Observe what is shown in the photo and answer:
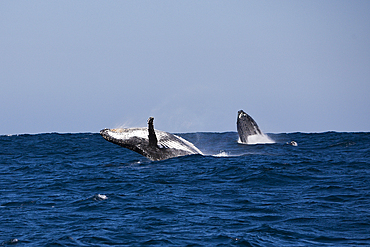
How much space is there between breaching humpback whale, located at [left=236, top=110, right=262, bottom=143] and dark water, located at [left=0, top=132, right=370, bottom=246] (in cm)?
697

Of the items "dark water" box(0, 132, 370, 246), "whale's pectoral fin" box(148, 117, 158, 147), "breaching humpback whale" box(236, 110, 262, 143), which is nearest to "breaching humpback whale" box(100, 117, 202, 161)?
"whale's pectoral fin" box(148, 117, 158, 147)

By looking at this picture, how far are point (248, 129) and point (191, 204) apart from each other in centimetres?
1478

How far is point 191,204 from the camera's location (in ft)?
32.4

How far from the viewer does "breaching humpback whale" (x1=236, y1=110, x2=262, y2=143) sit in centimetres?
2381

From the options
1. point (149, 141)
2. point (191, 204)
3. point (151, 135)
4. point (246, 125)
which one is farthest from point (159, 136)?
point (246, 125)

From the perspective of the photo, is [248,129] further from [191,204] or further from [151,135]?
[191,204]

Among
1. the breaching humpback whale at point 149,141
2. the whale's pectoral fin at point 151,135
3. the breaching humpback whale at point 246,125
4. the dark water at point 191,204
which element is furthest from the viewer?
the breaching humpback whale at point 246,125

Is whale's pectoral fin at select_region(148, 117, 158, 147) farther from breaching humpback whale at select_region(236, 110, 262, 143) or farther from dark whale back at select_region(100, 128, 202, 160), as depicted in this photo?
breaching humpback whale at select_region(236, 110, 262, 143)

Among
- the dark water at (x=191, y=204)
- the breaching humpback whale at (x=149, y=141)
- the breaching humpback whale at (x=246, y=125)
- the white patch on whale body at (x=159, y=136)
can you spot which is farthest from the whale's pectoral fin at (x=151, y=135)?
the breaching humpback whale at (x=246, y=125)

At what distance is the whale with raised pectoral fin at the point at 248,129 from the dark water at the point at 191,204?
23.0ft

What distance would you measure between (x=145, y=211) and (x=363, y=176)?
7.63 meters

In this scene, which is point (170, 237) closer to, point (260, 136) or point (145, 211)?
point (145, 211)

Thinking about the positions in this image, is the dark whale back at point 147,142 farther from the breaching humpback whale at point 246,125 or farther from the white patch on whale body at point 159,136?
the breaching humpback whale at point 246,125

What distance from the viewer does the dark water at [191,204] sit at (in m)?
7.44
